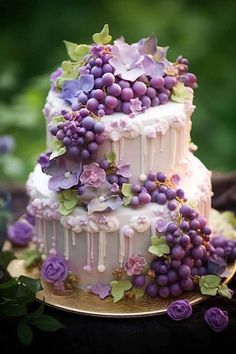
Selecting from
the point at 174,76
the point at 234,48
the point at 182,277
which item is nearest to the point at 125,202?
the point at 182,277

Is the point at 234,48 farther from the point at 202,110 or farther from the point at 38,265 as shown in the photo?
the point at 38,265

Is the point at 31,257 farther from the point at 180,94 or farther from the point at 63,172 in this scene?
the point at 180,94

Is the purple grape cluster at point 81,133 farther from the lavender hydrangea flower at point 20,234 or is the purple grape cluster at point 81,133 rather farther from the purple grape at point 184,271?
the lavender hydrangea flower at point 20,234

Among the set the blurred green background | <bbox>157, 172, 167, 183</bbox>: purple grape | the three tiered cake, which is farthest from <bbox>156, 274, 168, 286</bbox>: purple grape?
the blurred green background

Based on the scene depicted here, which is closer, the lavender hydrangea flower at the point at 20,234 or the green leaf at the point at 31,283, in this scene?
the green leaf at the point at 31,283

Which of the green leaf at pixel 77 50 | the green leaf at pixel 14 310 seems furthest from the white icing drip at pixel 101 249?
the green leaf at pixel 77 50

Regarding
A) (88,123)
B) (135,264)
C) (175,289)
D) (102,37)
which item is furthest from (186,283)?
(102,37)
